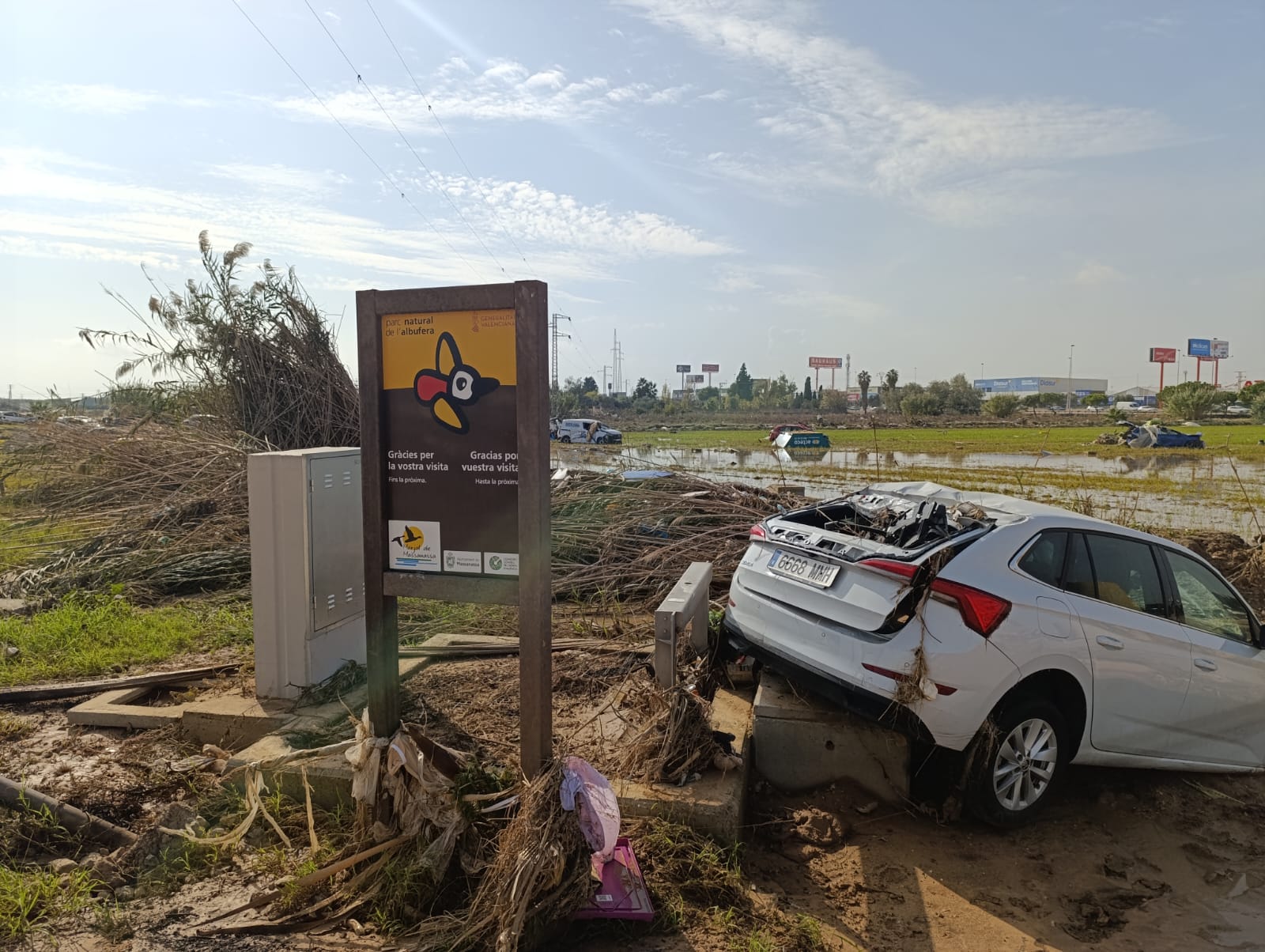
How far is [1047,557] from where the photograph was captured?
478cm

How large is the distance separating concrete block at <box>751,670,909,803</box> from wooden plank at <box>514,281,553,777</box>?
1.79 metres

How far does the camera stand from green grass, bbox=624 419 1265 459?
138 ft

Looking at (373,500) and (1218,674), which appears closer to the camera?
(373,500)

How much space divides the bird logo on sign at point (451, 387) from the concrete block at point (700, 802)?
77.0 inches

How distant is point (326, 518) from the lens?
204 inches

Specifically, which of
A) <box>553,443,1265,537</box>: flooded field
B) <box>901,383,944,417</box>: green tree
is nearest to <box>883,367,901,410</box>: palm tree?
<box>901,383,944,417</box>: green tree

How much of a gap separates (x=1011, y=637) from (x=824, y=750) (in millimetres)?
1293

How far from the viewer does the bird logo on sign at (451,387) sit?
12.9 ft

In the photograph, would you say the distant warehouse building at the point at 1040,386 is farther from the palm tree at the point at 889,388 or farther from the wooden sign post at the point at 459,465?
the wooden sign post at the point at 459,465

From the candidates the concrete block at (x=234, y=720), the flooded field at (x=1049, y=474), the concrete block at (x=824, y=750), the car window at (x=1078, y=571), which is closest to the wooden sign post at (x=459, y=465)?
the concrete block at (x=234, y=720)

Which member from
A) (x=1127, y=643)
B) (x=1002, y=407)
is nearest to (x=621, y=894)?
(x=1127, y=643)

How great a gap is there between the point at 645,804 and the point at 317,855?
4.90ft

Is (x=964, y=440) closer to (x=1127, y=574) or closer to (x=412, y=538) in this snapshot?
(x=1127, y=574)

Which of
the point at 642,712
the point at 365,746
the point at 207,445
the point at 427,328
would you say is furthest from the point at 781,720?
the point at 207,445
